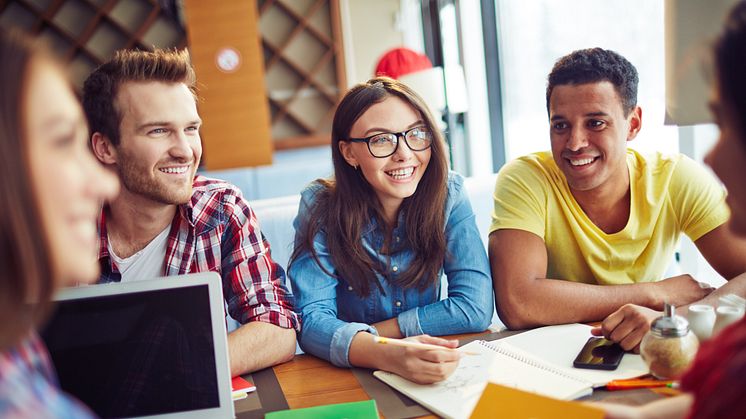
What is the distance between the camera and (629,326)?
0.90m

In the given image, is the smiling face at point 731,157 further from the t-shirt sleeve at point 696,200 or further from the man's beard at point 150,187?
the man's beard at point 150,187

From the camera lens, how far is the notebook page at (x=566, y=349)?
0.81m

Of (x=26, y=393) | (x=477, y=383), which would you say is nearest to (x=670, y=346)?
(x=477, y=383)

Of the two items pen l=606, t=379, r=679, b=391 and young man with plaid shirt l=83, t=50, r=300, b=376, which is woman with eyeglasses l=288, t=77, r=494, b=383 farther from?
pen l=606, t=379, r=679, b=391

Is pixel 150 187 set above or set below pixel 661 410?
above

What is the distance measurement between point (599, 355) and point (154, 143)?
803 millimetres

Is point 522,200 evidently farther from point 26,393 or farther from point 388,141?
point 26,393

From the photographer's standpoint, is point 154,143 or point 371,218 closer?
point 154,143

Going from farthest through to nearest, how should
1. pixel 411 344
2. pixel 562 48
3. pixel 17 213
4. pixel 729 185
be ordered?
pixel 562 48 → pixel 411 344 → pixel 729 185 → pixel 17 213

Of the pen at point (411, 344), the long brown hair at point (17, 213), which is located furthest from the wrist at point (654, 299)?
the long brown hair at point (17, 213)

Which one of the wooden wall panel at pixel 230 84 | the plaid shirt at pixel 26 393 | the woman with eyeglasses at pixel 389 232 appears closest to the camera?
A: the plaid shirt at pixel 26 393

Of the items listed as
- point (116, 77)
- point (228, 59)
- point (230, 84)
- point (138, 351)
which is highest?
point (228, 59)

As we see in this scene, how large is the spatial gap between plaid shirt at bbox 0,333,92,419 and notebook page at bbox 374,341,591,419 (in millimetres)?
449

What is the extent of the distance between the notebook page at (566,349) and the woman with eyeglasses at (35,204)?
63 centimetres
